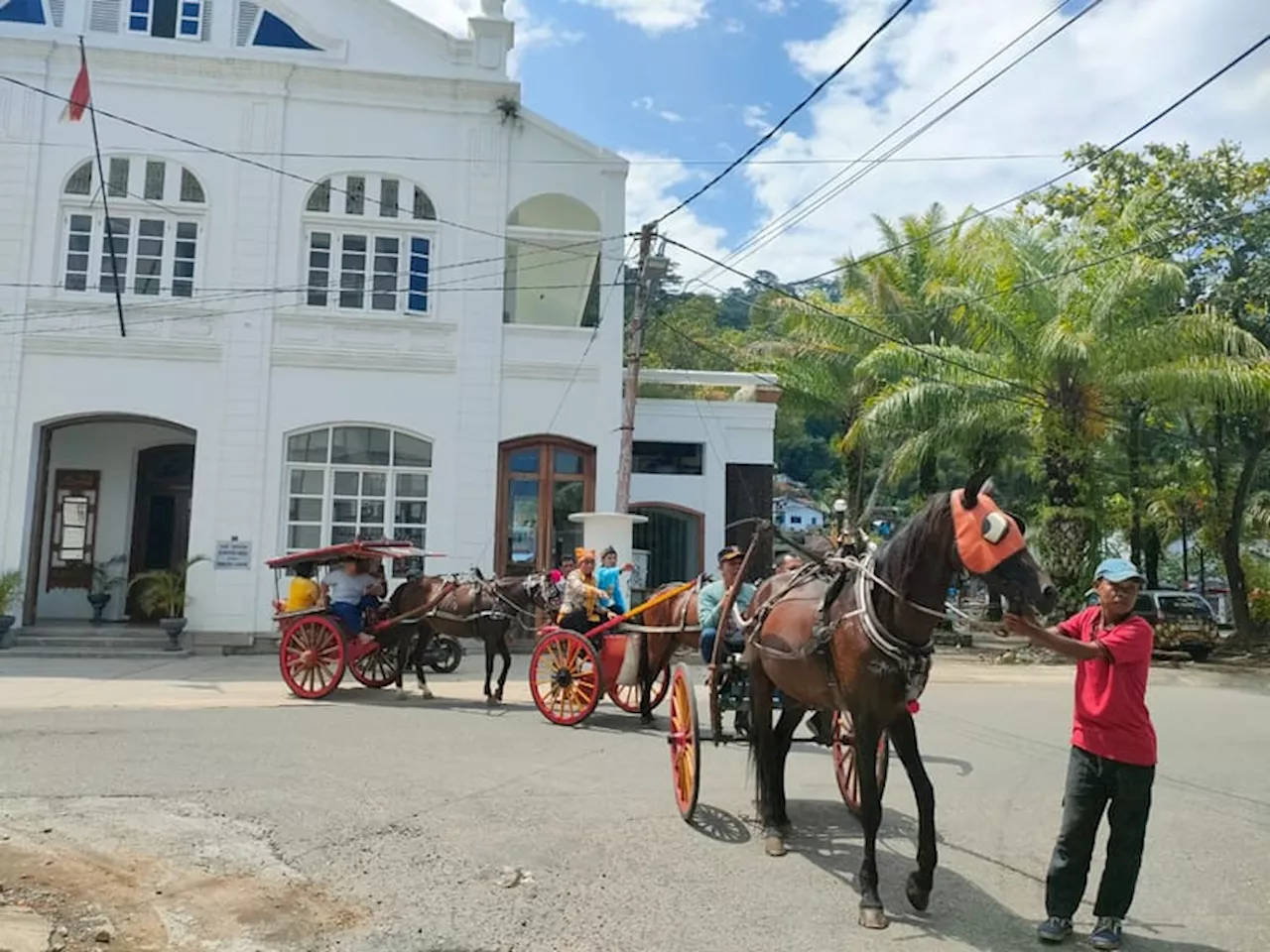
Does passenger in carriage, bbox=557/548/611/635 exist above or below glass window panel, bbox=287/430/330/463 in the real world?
below

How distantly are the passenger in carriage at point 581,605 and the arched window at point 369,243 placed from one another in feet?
32.0

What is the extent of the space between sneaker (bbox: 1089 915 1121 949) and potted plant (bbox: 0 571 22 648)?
16966mm

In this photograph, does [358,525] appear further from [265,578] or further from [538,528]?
[538,528]

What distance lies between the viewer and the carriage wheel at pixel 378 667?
40.9 feet

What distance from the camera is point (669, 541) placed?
21016mm

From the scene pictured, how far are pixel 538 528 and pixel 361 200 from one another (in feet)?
23.3

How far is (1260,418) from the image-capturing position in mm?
21484

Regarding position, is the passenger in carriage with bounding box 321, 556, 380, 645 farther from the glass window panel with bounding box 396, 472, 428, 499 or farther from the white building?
the glass window panel with bounding box 396, 472, 428, 499

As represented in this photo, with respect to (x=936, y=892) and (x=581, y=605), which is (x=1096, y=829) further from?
(x=581, y=605)

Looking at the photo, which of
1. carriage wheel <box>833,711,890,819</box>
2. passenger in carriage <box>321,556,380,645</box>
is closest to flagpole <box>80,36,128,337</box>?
passenger in carriage <box>321,556,380,645</box>

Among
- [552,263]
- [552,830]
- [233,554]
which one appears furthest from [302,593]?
[552,263]

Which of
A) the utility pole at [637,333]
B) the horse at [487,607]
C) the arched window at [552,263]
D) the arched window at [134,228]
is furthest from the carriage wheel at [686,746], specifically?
the arched window at [134,228]

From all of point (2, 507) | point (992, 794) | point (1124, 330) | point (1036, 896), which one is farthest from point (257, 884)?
point (1124, 330)

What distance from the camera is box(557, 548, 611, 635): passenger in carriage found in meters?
10.3
